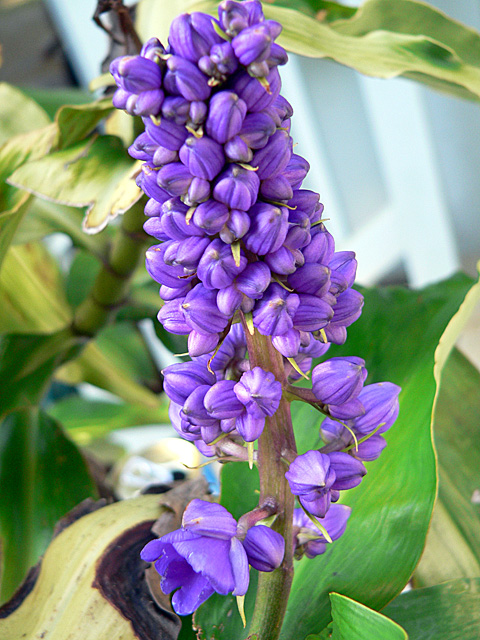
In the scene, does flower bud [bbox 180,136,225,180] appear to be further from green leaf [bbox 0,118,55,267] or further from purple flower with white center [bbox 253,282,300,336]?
green leaf [bbox 0,118,55,267]

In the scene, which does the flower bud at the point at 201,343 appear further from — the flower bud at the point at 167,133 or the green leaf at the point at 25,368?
the green leaf at the point at 25,368

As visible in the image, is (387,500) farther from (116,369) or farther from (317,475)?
(116,369)

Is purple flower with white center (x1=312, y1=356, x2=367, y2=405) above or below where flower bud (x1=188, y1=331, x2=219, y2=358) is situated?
below

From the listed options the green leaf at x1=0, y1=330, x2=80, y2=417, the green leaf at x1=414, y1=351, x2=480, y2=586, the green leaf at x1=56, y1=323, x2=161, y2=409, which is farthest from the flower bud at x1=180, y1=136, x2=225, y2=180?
the green leaf at x1=56, y1=323, x2=161, y2=409

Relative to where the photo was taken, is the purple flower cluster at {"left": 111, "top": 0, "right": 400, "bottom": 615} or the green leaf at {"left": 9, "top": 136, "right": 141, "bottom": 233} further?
the green leaf at {"left": 9, "top": 136, "right": 141, "bottom": 233}

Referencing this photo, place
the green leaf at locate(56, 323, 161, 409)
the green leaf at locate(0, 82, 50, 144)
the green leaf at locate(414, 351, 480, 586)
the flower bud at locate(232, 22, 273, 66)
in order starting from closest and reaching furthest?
the flower bud at locate(232, 22, 273, 66), the green leaf at locate(414, 351, 480, 586), the green leaf at locate(0, 82, 50, 144), the green leaf at locate(56, 323, 161, 409)

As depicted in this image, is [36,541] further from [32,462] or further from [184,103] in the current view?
[184,103]

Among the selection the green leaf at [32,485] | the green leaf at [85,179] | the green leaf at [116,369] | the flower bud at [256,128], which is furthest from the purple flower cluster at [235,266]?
the green leaf at [116,369]

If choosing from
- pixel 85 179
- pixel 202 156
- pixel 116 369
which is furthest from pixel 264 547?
pixel 116 369
